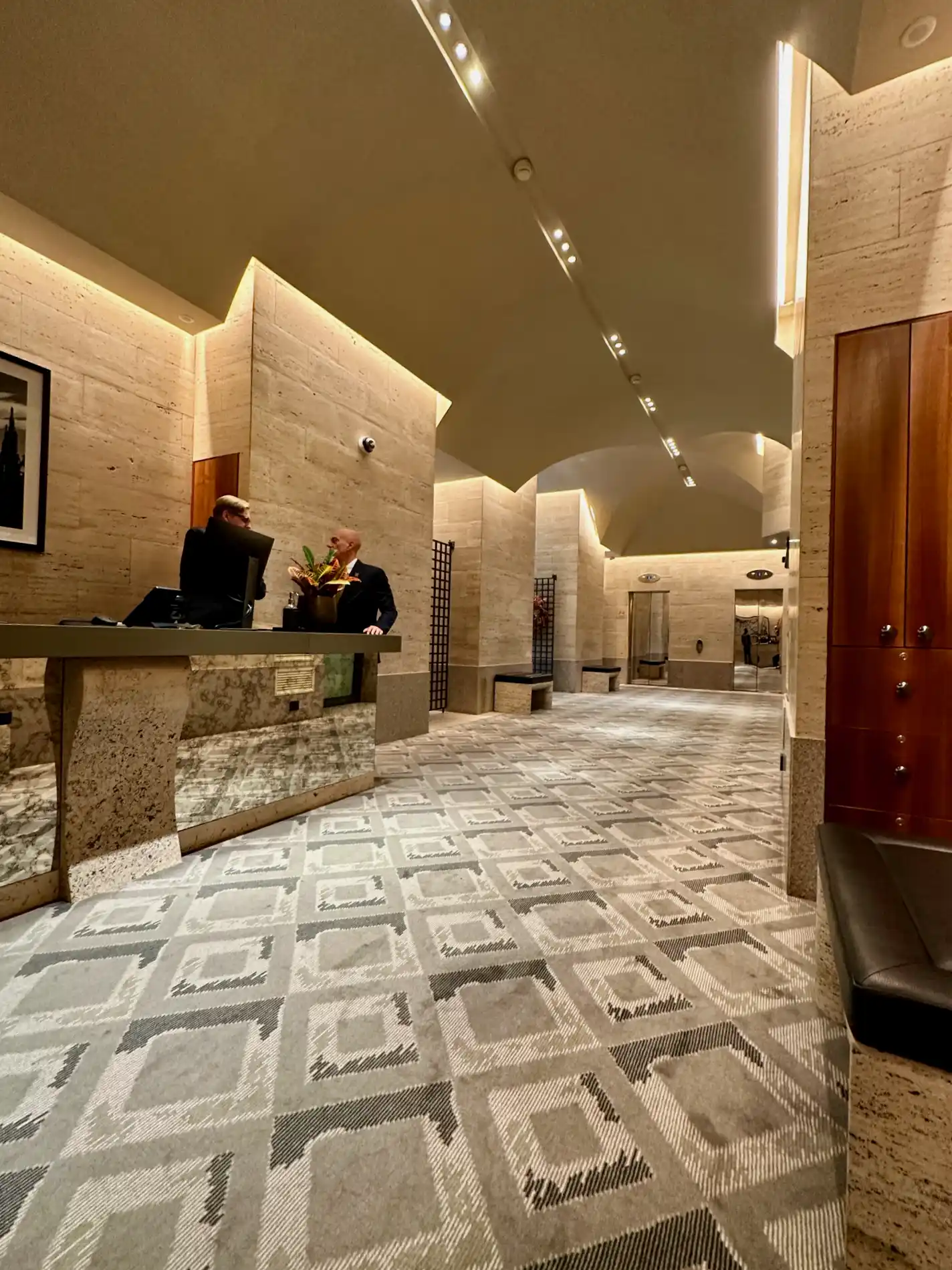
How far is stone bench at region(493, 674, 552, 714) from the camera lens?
8.82m

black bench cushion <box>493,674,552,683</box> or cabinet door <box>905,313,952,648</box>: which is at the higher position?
cabinet door <box>905,313,952,648</box>

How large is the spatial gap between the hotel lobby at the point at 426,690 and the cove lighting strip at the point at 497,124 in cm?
3

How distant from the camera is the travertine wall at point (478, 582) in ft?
28.7

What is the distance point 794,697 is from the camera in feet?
8.57

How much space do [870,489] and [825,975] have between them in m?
1.94

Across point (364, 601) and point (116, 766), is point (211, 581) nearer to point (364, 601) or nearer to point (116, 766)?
point (116, 766)

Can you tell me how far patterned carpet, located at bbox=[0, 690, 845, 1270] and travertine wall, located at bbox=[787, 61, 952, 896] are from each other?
758mm

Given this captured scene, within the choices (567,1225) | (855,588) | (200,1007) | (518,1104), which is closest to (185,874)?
(200,1007)

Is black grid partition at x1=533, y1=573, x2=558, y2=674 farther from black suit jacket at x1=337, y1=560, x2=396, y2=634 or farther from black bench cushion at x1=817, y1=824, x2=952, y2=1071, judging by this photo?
black bench cushion at x1=817, y1=824, x2=952, y2=1071

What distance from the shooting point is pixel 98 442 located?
435cm

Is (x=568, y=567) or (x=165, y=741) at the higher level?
(x=568, y=567)

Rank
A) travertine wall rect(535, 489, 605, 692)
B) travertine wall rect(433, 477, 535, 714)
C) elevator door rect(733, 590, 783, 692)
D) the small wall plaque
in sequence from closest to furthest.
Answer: the small wall plaque, travertine wall rect(433, 477, 535, 714), travertine wall rect(535, 489, 605, 692), elevator door rect(733, 590, 783, 692)

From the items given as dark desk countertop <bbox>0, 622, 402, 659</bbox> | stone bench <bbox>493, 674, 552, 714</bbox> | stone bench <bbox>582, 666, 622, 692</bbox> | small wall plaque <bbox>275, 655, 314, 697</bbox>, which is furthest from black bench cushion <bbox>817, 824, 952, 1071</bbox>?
stone bench <bbox>582, 666, 622, 692</bbox>

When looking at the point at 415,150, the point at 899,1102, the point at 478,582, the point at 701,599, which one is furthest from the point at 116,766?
the point at 701,599
